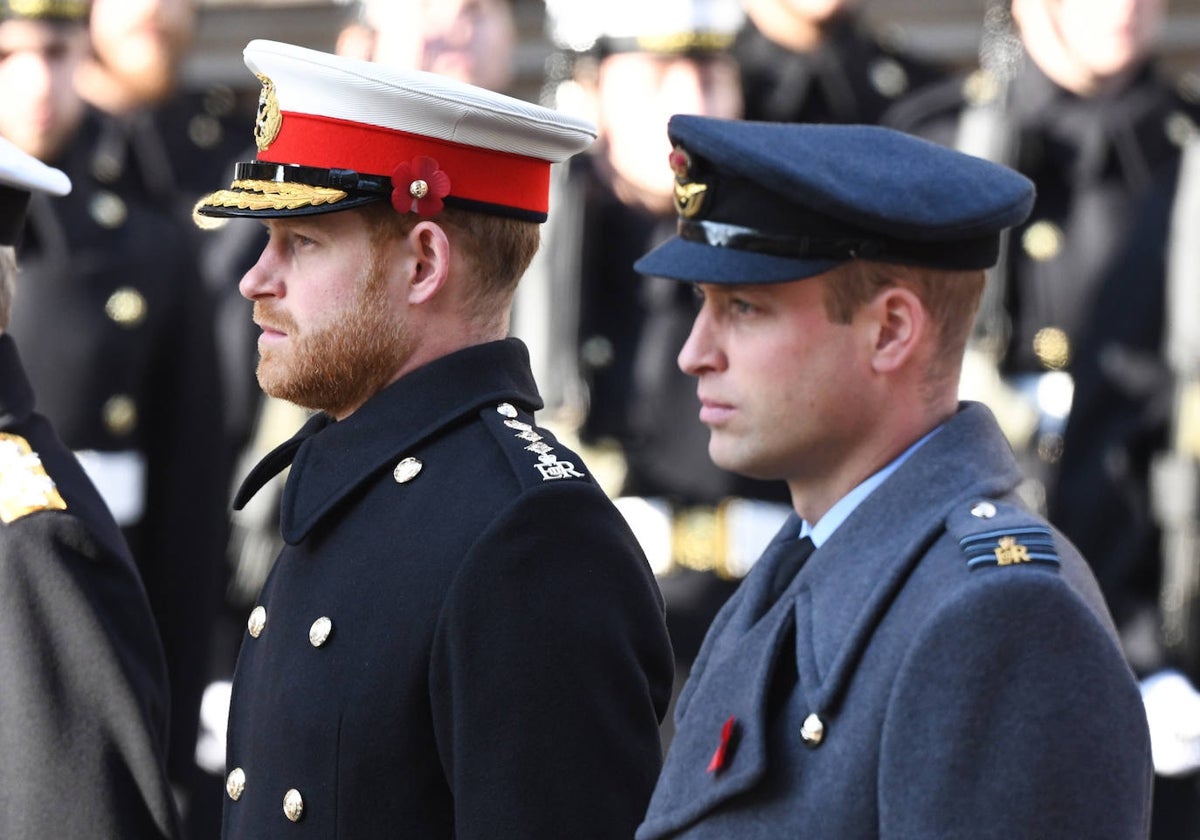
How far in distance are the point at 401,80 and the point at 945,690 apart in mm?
1184

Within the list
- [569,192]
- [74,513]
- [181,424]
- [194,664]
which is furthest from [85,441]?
[74,513]

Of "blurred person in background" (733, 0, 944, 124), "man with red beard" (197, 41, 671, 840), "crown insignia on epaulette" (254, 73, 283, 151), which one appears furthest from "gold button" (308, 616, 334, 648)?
"blurred person in background" (733, 0, 944, 124)

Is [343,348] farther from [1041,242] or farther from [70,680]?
[1041,242]

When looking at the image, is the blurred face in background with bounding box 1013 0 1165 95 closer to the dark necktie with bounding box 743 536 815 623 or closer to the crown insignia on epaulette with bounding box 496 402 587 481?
the crown insignia on epaulette with bounding box 496 402 587 481

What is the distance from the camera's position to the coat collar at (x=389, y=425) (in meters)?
2.91

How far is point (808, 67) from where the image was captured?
700 centimetres

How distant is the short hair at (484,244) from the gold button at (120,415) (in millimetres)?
2858

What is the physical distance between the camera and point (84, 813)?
319cm

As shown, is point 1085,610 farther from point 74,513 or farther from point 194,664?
point 194,664

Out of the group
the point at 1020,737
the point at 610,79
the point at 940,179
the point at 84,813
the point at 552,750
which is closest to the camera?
the point at 1020,737

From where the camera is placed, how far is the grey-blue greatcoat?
2180 millimetres

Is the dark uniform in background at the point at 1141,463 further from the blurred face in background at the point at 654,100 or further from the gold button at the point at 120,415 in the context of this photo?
the gold button at the point at 120,415

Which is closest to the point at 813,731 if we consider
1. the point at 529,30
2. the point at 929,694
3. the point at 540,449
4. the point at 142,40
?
the point at 929,694

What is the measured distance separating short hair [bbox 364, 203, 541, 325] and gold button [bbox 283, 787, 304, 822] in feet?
2.12
